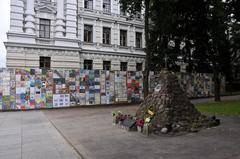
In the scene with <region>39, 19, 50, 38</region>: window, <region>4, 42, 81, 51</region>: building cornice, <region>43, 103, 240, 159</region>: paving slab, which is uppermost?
<region>39, 19, 50, 38</region>: window

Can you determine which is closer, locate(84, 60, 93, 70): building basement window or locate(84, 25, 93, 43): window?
locate(84, 60, 93, 70): building basement window

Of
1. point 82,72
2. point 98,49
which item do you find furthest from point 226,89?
point 82,72

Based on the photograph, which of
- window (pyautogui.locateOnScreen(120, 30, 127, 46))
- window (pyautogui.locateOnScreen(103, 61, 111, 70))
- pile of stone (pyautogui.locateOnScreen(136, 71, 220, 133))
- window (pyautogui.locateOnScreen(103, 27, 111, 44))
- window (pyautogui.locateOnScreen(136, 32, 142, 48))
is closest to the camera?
pile of stone (pyautogui.locateOnScreen(136, 71, 220, 133))

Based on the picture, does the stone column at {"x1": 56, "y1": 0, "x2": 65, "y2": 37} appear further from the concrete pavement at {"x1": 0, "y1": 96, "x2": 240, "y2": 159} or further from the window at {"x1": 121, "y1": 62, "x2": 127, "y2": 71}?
the concrete pavement at {"x1": 0, "y1": 96, "x2": 240, "y2": 159}

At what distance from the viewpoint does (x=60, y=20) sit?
68.9 ft

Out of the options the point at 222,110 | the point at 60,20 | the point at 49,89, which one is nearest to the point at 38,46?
the point at 60,20

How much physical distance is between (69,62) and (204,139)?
16.3 meters

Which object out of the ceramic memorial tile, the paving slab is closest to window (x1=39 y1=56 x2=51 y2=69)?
the ceramic memorial tile

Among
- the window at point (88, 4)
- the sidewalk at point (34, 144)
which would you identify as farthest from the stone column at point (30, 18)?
the sidewalk at point (34, 144)

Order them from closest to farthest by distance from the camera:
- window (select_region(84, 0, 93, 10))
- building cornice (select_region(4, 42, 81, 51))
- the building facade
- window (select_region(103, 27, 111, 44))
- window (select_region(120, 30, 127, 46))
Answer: building cornice (select_region(4, 42, 81, 51)) < the building facade < window (select_region(84, 0, 93, 10)) < window (select_region(103, 27, 111, 44)) < window (select_region(120, 30, 127, 46))

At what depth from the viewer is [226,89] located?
33.5 metres

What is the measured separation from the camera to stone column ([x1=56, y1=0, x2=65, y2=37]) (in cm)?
2078

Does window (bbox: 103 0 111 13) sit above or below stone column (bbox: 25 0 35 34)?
above

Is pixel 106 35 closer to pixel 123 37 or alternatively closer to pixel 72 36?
pixel 123 37
